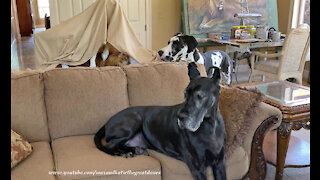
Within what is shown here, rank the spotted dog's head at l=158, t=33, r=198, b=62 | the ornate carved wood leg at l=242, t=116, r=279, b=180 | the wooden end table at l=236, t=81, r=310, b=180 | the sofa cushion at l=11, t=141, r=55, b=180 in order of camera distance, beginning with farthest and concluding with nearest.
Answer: the spotted dog's head at l=158, t=33, r=198, b=62 < the wooden end table at l=236, t=81, r=310, b=180 < the ornate carved wood leg at l=242, t=116, r=279, b=180 < the sofa cushion at l=11, t=141, r=55, b=180

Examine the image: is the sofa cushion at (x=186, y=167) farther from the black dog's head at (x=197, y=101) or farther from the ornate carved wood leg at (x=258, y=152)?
the black dog's head at (x=197, y=101)

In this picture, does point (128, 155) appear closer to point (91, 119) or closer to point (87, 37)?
point (91, 119)

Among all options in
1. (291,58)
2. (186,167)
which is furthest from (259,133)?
(291,58)

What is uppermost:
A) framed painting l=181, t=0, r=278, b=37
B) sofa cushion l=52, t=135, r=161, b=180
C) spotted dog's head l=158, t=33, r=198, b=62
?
framed painting l=181, t=0, r=278, b=37

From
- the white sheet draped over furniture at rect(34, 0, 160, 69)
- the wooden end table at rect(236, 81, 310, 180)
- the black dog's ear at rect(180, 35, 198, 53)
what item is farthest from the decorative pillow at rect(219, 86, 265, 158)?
the black dog's ear at rect(180, 35, 198, 53)

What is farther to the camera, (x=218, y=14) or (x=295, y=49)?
(x=218, y=14)

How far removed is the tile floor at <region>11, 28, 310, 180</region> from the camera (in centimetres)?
247

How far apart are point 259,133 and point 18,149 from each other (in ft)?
4.85

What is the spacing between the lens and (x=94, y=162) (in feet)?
5.66

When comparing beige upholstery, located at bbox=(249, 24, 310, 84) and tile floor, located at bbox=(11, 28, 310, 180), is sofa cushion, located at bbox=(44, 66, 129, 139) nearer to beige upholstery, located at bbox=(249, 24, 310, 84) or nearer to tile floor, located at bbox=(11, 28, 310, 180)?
tile floor, located at bbox=(11, 28, 310, 180)

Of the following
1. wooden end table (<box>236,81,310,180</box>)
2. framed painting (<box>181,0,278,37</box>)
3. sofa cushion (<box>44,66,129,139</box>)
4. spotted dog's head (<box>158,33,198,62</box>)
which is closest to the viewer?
sofa cushion (<box>44,66,129,139</box>)

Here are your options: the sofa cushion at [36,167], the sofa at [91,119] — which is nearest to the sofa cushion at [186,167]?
the sofa at [91,119]

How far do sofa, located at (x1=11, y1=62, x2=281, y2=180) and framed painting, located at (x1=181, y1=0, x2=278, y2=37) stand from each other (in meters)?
3.05
